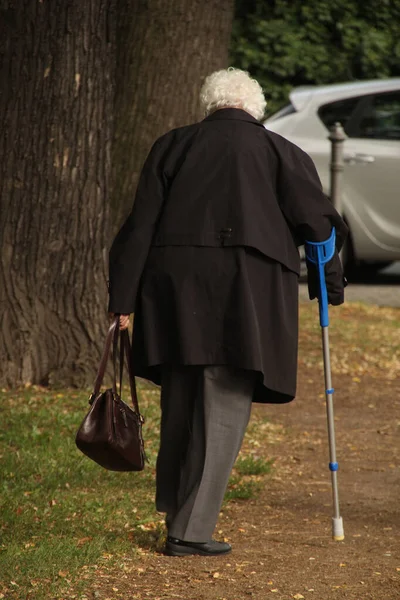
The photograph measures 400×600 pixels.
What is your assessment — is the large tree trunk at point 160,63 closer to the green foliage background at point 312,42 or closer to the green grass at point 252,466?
the green grass at point 252,466

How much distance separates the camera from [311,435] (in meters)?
6.59

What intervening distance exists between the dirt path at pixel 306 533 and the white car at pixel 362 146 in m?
3.93

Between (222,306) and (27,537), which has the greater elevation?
(222,306)

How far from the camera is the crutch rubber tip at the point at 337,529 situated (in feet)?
15.5

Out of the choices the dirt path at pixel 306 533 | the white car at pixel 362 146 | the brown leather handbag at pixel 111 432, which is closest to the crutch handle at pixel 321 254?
the brown leather handbag at pixel 111 432

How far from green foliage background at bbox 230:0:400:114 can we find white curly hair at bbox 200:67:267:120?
1104 centimetres

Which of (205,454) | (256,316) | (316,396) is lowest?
(316,396)

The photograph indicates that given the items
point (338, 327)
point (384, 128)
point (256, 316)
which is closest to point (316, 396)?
point (338, 327)

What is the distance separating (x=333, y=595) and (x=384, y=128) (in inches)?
290

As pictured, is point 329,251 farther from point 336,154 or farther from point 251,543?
point 336,154

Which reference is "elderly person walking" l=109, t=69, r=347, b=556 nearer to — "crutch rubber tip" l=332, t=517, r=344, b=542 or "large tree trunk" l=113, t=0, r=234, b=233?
"crutch rubber tip" l=332, t=517, r=344, b=542

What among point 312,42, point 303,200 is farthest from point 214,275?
point 312,42

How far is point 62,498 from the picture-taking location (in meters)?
5.12

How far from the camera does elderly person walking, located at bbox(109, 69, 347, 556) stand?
4227 mm
